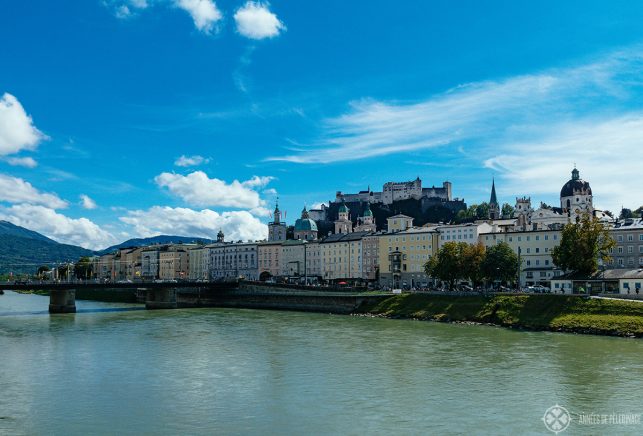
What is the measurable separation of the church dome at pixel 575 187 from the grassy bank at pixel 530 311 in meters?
62.3

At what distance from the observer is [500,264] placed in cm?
7031

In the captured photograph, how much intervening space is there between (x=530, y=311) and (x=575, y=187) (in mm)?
71486

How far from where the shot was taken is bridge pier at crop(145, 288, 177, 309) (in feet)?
285

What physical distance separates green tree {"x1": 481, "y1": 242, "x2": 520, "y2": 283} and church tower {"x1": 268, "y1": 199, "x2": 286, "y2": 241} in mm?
89164

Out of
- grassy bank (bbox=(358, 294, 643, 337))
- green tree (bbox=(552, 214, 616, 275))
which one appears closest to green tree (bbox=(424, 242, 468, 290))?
grassy bank (bbox=(358, 294, 643, 337))

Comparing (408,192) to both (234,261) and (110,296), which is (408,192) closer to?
(234,261)

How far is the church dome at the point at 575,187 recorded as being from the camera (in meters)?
117

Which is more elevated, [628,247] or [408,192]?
[408,192]

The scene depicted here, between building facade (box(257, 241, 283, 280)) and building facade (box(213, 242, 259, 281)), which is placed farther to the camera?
building facade (box(213, 242, 259, 281))

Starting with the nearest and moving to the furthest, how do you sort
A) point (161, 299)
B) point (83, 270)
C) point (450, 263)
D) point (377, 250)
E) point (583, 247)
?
point (583, 247) < point (450, 263) < point (161, 299) < point (377, 250) < point (83, 270)

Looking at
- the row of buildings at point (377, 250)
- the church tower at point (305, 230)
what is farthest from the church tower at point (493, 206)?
the church tower at point (305, 230)

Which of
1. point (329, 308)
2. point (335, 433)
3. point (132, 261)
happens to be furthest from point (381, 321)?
point (132, 261)

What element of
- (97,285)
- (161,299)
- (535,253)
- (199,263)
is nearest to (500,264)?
(535,253)

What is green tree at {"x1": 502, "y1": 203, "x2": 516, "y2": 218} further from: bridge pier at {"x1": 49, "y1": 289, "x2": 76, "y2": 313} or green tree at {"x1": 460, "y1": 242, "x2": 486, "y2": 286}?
bridge pier at {"x1": 49, "y1": 289, "x2": 76, "y2": 313}
